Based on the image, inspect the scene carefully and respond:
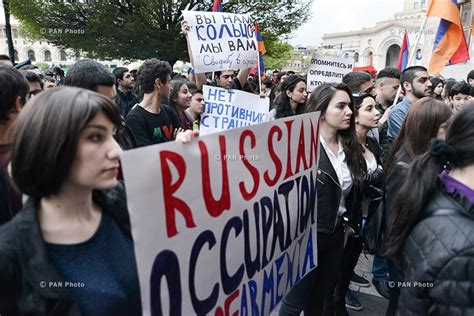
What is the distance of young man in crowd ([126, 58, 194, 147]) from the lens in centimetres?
309

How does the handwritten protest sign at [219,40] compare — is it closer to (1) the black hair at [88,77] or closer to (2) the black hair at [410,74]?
(1) the black hair at [88,77]

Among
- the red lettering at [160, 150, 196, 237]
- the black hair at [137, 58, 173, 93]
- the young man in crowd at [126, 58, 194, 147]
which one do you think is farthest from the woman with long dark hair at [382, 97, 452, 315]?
the black hair at [137, 58, 173, 93]

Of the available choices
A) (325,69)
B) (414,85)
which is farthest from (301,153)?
(325,69)

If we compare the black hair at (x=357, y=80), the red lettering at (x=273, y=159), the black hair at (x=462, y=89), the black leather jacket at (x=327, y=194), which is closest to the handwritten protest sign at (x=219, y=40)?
the black hair at (x=357, y=80)

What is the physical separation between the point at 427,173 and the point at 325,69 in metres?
3.57

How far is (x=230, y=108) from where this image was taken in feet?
12.3

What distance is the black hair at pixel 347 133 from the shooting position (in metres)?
2.58

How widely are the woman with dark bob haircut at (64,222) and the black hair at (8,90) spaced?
0.66 meters

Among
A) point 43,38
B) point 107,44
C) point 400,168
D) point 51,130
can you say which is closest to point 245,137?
point 51,130

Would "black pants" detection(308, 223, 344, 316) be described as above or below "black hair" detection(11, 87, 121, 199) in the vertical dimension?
below

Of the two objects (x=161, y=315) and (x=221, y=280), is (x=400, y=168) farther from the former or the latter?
(x=161, y=315)

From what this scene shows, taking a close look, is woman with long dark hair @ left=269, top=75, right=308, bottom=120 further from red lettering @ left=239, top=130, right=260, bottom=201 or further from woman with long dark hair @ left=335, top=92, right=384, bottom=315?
red lettering @ left=239, top=130, right=260, bottom=201

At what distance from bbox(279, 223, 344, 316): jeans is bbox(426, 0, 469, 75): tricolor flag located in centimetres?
417

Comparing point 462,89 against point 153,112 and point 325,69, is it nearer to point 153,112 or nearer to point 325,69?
point 325,69
